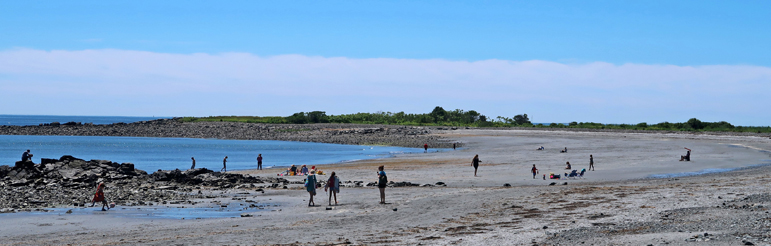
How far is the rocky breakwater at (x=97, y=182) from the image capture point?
24.7 m

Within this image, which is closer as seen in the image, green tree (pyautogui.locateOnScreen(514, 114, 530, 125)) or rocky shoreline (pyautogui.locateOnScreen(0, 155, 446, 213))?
rocky shoreline (pyautogui.locateOnScreen(0, 155, 446, 213))

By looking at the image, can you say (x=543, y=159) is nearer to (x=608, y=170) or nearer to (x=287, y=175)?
(x=608, y=170)

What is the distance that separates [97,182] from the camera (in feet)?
96.8

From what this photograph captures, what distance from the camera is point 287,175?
123ft

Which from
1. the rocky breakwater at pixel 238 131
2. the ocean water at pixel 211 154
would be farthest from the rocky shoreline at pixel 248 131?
the ocean water at pixel 211 154

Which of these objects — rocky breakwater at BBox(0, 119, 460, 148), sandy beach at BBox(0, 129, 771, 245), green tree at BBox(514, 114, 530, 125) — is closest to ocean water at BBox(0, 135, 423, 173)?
rocky breakwater at BBox(0, 119, 460, 148)

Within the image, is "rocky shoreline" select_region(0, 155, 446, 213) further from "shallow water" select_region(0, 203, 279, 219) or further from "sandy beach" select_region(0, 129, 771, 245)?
"sandy beach" select_region(0, 129, 771, 245)

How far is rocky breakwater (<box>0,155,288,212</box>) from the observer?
24.7 meters

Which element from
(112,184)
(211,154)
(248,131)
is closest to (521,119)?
(248,131)

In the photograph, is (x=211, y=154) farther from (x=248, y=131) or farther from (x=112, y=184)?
(x=248, y=131)

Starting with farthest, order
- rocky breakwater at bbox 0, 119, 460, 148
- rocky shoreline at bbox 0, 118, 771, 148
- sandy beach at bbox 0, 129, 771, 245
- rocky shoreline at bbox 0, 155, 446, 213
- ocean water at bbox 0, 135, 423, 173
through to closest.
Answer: rocky breakwater at bbox 0, 119, 460, 148 < rocky shoreline at bbox 0, 118, 771, 148 < ocean water at bbox 0, 135, 423, 173 < rocky shoreline at bbox 0, 155, 446, 213 < sandy beach at bbox 0, 129, 771, 245

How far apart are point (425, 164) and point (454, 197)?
21065mm

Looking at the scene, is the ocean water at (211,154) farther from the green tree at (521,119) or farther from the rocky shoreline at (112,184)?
the green tree at (521,119)

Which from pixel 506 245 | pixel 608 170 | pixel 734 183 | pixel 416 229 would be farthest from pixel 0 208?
pixel 608 170
